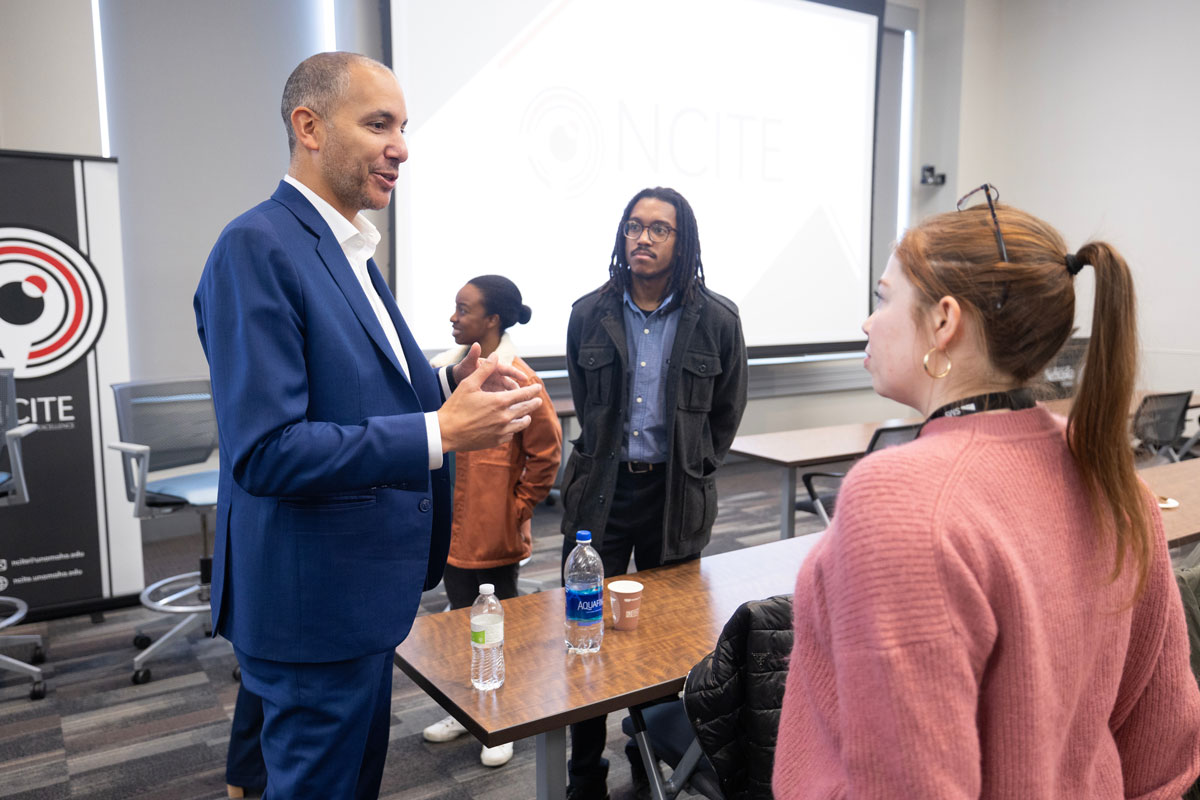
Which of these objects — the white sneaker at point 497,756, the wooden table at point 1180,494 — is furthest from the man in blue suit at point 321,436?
the wooden table at point 1180,494

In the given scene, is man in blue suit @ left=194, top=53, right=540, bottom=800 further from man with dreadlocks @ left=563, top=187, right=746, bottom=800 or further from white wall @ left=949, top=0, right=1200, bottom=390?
white wall @ left=949, top=0, right=1200, bottom=390

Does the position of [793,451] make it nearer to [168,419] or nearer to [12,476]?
[168,419]

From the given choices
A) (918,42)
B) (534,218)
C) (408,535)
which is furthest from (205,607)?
(918,42)

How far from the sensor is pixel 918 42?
7.18 m

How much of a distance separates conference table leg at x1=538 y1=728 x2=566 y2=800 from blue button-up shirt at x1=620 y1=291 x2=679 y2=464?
1.00m

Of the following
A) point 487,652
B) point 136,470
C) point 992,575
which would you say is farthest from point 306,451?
point 136,470

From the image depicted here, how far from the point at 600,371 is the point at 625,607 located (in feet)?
2.97

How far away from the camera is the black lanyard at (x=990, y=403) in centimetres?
84

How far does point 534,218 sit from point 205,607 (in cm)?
283

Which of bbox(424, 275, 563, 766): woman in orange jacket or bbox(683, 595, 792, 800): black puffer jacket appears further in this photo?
bbox(424, 275, 563, 766): woman in orange jacket

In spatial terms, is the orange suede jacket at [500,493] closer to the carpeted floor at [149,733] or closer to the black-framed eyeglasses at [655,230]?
the black-framed eyeglasses at [655,230]

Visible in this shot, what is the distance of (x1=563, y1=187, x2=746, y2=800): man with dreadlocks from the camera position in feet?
7.79

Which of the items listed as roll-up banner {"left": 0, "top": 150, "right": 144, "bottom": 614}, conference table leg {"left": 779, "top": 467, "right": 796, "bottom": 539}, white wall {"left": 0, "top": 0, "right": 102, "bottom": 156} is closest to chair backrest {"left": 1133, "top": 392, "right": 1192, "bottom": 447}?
conference table leg {"left": 779, "top": 467, "right": 796, "bottom": 539}

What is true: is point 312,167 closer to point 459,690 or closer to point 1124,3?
point 459,690
